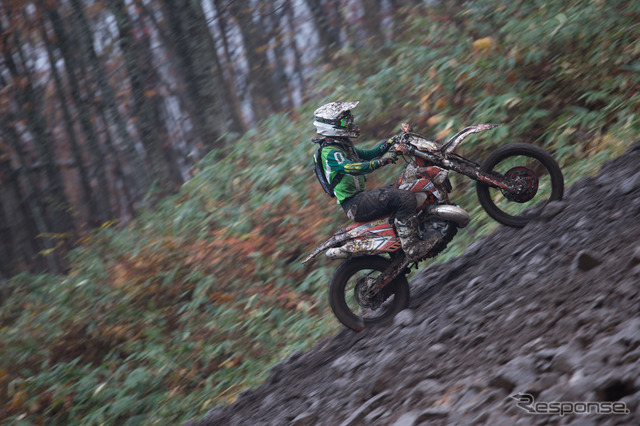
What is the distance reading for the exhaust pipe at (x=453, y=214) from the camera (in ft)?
22.7

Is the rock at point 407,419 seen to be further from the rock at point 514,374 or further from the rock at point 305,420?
the rock at point 305,420

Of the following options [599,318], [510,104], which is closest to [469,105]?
[510,104]

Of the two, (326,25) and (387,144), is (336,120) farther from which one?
(326,25)

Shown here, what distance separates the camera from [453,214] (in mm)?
6938

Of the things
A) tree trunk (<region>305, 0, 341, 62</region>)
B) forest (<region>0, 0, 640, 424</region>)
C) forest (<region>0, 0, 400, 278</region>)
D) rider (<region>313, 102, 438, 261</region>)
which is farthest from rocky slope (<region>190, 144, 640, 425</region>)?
tree trunk (<region>305, 0, 341, 62</region>)

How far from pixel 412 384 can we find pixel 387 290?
8.45ft

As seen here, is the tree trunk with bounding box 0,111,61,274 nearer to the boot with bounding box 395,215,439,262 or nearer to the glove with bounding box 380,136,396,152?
the glove with bounding box 380,136,396,152

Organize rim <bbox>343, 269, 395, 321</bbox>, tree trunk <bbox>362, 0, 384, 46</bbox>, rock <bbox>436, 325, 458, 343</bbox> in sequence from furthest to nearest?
tree trunk <bbox>362, 0, 384, 46</bbox> → rim <bbox>343, 269, 395, 321</bbox> → rock <bbox>436, 325, 458, 343</bbox>

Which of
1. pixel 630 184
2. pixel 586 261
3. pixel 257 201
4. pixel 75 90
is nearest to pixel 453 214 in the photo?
pixel 630 184

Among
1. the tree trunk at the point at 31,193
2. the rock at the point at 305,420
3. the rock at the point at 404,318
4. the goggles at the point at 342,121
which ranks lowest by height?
the rock at the point at 305,420

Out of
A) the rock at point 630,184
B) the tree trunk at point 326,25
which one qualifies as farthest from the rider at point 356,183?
the tree trunk at point 326,25

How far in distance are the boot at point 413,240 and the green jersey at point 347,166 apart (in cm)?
71

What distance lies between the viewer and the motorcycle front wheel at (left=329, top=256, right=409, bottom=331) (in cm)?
735

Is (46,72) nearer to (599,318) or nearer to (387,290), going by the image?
(387,290)
